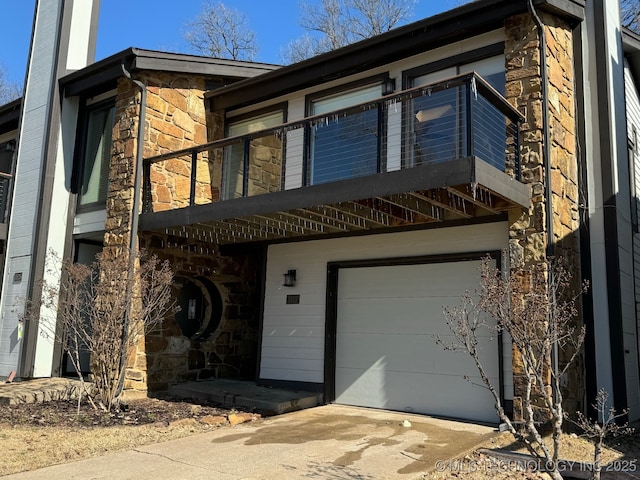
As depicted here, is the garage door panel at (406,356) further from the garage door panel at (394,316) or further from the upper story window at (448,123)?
the upper story window at (448,123)

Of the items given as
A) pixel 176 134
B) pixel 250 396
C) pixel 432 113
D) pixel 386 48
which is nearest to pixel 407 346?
pixel 250 396

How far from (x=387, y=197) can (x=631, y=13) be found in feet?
42.6

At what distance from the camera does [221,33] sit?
25.0 meters

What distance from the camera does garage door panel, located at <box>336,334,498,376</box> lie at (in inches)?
297

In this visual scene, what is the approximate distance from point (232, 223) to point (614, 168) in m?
5.24

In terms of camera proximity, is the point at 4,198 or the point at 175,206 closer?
the point at 175,206

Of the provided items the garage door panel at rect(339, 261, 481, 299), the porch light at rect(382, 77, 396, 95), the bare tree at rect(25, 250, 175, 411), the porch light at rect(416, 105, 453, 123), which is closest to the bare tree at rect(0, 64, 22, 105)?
the bare tree at rect(25, 250, 175, 411)

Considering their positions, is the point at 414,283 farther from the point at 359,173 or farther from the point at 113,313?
the point at 113,313

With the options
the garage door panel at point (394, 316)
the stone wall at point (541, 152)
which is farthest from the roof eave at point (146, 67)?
the stone wall at point (541, 152)

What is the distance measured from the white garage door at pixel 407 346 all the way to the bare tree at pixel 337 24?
14.8 m

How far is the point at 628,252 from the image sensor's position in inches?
315

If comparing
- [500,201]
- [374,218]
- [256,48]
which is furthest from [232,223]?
[256,48]

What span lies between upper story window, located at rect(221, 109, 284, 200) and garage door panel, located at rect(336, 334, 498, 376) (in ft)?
9.14

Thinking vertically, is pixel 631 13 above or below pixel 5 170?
above
